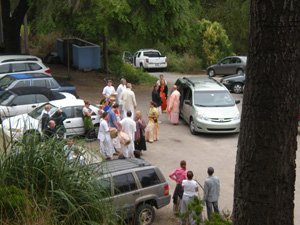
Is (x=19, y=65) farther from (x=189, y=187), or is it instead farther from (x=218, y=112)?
(x=189, y=187)

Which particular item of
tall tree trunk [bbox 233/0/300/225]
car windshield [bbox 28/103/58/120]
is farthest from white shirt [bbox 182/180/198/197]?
car windshield [bbox 28/103/58/120]

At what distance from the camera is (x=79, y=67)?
27.8 meters

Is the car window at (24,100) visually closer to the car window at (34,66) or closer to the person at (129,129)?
the person at (129,129)

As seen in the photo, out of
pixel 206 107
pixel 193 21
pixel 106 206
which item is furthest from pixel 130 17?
pixel 106 206

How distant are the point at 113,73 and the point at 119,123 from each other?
14.8 metres

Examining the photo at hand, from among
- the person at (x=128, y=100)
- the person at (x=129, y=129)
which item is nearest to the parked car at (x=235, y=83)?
the person at (x=128, y=100)

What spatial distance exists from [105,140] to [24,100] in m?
4.63

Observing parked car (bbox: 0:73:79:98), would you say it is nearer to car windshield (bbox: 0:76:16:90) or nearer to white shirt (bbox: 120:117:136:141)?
car windshield (bbox: 0:76:16:90)

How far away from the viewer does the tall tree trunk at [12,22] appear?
2543 centimetres

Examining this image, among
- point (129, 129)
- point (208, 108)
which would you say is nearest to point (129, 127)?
point (129, 129)

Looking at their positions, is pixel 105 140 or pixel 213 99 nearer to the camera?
pixel 105 140

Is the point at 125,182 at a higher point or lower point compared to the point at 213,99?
Result: lower

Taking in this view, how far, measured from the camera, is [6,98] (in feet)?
53.6

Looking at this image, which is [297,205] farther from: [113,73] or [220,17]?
[220,17]
